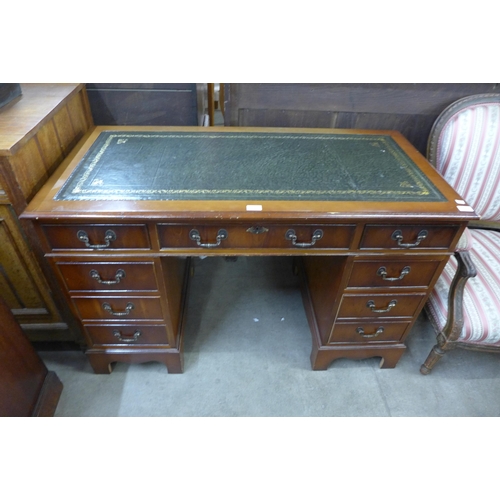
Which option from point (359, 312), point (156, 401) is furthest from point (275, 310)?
point (156, 401)

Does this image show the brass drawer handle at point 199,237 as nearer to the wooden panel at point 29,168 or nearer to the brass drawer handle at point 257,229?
the brass drawer handle at point 257,229

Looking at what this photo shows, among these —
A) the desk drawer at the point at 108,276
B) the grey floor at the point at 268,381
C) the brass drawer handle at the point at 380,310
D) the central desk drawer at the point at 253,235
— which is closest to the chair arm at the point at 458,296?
the brass drawer handle at the point at 380,310

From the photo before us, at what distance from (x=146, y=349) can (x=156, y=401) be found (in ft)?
0.71

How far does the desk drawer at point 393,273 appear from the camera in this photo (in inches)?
44.3

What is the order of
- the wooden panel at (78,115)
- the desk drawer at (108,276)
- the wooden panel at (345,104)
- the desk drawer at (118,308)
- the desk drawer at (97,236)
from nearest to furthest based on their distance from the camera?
the desk drawer at (97,236)
the desk drawer at (108,276)
the desk drawer at (118,308)
the wooden panel at (78,115)
the wooden panel at (345,104)

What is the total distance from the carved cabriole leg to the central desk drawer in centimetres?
45

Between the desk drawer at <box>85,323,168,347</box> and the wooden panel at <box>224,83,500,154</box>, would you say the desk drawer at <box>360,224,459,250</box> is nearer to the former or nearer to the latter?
the wooden panel at <box>224,83,500,154</box>

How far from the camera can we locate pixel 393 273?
3.79ft

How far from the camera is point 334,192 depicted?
3.46ft

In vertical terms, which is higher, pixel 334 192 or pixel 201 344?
pixel 334 192

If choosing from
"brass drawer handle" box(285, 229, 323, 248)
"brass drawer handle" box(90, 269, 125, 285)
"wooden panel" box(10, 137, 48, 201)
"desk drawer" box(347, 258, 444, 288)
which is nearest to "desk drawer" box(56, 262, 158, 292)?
"brass drawer handle" box(90, 269, 125, 285)

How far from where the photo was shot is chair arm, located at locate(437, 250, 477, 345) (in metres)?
1.17

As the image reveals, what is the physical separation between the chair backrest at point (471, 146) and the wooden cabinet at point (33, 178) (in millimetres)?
1447

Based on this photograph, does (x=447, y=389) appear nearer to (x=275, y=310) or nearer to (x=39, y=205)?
(x=275, y=310)
